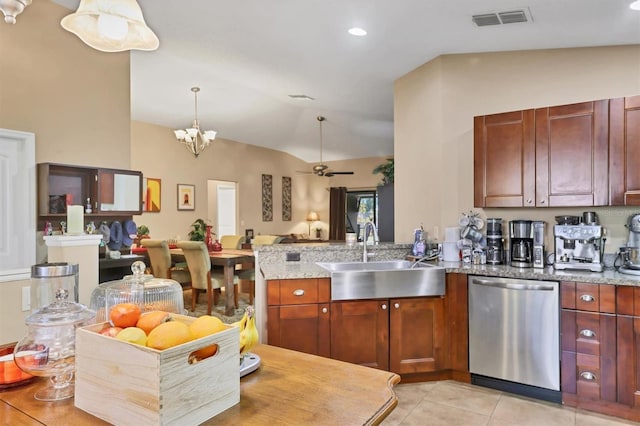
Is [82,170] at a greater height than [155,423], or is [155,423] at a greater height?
[82,170]

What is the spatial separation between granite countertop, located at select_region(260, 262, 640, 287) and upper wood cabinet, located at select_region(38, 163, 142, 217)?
1.48m

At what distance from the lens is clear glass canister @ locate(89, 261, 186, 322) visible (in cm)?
117

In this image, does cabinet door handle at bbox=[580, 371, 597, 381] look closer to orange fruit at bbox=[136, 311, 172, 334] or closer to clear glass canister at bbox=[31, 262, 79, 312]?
orange fruit at bbox=[136, 311, 172, 334]

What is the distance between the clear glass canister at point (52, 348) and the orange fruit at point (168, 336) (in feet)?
1.12

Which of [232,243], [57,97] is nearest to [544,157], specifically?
[57,97]

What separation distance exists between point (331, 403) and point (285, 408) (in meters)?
0.11

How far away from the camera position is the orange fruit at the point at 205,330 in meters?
0.88

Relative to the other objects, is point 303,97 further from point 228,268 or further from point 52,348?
point 52,348

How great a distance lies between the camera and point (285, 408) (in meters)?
0.91

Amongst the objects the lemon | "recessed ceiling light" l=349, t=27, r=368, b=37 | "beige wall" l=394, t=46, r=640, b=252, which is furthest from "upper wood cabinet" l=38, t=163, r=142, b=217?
the lemon

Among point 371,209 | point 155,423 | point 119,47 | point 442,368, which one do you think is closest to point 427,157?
point 442,368

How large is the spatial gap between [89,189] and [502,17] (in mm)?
3483

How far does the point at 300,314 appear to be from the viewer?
2.80 m

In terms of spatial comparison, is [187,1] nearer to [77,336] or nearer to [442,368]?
[77,336]
